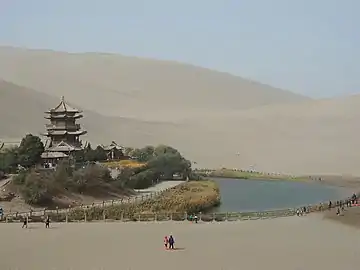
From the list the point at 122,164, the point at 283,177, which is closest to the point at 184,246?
the point at 122,164

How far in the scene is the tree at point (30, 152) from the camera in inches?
1510

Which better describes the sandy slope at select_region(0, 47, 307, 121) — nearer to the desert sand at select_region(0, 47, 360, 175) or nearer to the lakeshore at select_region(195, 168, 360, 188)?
the desert sand at select_region(0, 47, 360, 175)

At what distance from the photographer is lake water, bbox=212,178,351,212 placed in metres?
35.2

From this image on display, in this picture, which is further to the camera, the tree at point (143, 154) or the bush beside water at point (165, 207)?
the tree at point (143, 154)

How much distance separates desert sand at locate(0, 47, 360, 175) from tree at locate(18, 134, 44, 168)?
20957mm

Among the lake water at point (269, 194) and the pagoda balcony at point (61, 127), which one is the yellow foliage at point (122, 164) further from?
the lake water at point (269, 194)

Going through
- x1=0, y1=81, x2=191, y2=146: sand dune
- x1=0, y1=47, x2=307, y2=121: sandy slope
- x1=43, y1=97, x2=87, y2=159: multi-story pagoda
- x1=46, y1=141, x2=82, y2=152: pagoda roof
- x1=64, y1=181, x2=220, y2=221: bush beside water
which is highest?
x1=0, y1=47, x2=307, y2=121: sandy slope

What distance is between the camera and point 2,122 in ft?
250

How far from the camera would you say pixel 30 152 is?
38.7 metres

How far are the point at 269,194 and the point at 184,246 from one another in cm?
1948

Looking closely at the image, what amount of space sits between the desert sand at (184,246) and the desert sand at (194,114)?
31.0 metres

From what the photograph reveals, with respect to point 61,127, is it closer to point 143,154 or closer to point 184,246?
point 143,154

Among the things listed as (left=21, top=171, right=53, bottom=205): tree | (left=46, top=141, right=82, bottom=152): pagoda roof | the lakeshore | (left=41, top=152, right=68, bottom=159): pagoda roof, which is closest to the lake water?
the lakeshore

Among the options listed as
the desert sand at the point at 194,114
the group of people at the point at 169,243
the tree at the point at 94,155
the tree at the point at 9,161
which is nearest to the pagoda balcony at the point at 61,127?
the tree at the point at 94,155
